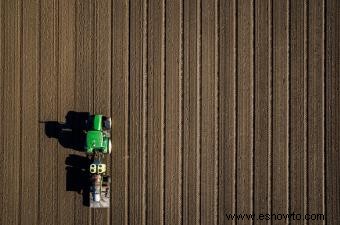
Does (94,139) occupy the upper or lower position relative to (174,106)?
lower

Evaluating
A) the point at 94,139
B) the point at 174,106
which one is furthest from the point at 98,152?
the point at 174,106

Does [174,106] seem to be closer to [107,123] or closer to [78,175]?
[107,123]

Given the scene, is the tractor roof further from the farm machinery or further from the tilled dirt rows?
the tilled dirt rows

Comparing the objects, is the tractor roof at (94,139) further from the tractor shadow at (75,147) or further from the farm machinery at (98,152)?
the tractor shadow at (75,147)

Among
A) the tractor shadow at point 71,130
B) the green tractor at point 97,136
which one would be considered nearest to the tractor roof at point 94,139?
the green tractor at point 97,136

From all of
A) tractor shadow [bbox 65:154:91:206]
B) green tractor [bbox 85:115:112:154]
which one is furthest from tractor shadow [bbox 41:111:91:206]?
green tractor [bbox 85:115:112:154]

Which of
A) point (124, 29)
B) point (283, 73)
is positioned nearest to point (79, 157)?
point (124, 29)
